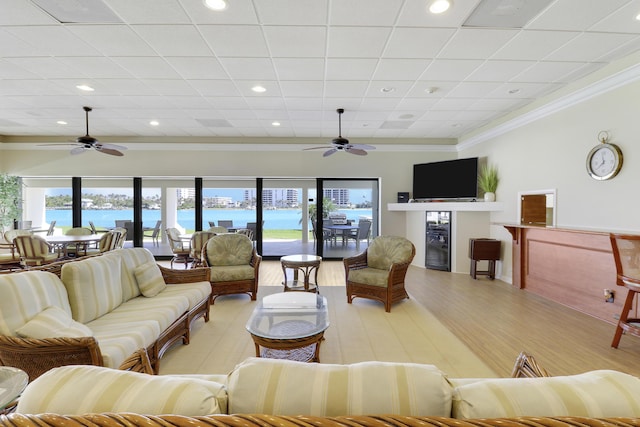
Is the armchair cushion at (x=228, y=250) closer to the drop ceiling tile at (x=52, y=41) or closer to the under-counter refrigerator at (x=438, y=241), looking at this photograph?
the drop ceiling tile at (x=52, y=41)

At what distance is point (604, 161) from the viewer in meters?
3.60

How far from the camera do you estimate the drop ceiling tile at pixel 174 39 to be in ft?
9.17

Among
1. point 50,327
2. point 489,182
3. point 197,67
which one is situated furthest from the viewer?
point 489,182

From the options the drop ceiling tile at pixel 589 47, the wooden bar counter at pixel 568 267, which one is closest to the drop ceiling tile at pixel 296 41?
the drop ceiling tile at pixel 589 47

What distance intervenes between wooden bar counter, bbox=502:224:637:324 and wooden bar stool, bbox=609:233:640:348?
2.23ft

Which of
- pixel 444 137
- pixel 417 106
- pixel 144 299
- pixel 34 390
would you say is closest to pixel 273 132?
pixel 417 106

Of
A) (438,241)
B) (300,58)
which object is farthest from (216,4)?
(438,241)

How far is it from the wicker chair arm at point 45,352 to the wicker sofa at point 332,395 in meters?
1.06

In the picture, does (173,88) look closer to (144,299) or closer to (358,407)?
(144,299)

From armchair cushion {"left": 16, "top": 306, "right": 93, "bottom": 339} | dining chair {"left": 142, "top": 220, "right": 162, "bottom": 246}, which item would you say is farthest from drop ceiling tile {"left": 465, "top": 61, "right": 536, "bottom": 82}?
dining chair {"left": 142, "top": 220, "right": 162, "bottom": 246}

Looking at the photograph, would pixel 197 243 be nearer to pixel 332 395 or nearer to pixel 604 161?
pixel 332 395

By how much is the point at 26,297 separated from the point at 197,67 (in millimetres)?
2849

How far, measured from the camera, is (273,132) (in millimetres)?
6719

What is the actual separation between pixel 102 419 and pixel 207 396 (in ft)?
0.81
